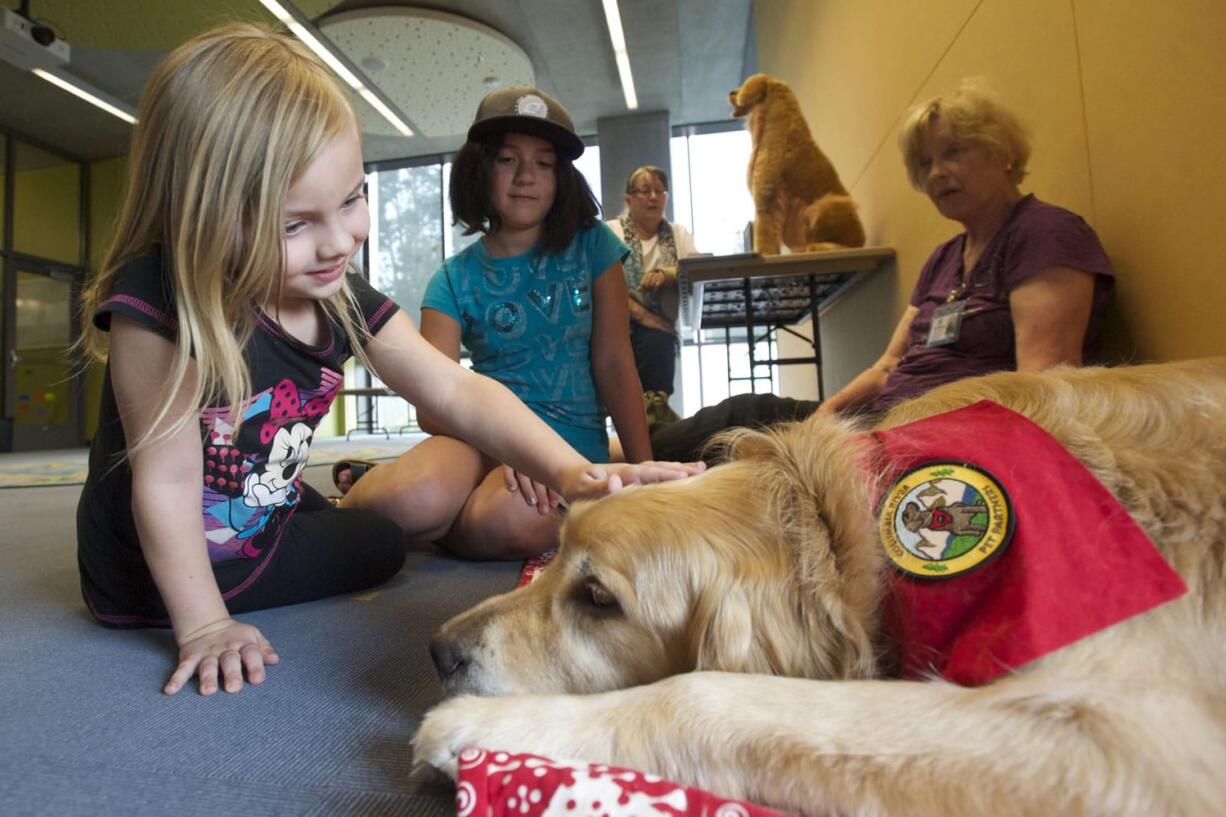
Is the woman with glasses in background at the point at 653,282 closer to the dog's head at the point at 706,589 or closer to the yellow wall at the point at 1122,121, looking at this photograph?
the yellow wall at the point at 1122,121

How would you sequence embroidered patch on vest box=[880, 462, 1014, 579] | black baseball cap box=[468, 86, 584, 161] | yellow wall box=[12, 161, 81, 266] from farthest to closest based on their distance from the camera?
yellow wall box=[12, 161, 81, 266], black baseball cap box=[468, 86, 584, 161], embroidered patch on vest box=[880, 462, 1014, 579]

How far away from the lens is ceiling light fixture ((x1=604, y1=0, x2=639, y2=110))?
8.66 m

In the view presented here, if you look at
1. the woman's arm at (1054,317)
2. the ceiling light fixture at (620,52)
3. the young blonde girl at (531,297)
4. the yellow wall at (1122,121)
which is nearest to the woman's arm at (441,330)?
the young blonde girl at (531,297)

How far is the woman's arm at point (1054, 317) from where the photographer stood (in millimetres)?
1832

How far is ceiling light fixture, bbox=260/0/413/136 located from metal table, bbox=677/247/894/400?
435 cm

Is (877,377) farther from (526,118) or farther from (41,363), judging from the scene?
(41,363)

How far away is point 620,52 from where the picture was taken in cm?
963

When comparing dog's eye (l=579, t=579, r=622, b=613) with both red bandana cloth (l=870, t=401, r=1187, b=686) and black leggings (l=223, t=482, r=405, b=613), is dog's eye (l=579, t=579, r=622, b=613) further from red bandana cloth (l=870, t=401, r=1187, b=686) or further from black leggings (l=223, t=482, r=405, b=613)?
black leggings (l=223, t=482, r=405, b=613)

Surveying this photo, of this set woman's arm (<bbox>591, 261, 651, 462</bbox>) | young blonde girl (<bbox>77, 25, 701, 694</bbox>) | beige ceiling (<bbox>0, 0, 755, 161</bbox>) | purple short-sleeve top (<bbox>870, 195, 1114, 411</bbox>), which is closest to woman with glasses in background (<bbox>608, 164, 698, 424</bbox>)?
woman's arm (<bbox>591, 261, 651, 462</bbox>)

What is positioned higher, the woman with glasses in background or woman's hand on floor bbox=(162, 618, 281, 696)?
the woman with glasses in background

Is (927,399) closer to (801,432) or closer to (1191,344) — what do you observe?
(801,432)

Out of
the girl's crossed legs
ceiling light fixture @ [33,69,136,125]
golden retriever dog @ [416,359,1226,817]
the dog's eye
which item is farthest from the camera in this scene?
ceiling light fixture @ [33,69,136,125]

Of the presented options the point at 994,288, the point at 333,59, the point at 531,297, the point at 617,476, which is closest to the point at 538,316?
the point at 531,297

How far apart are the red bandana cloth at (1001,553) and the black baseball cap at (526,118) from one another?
1.77 m
